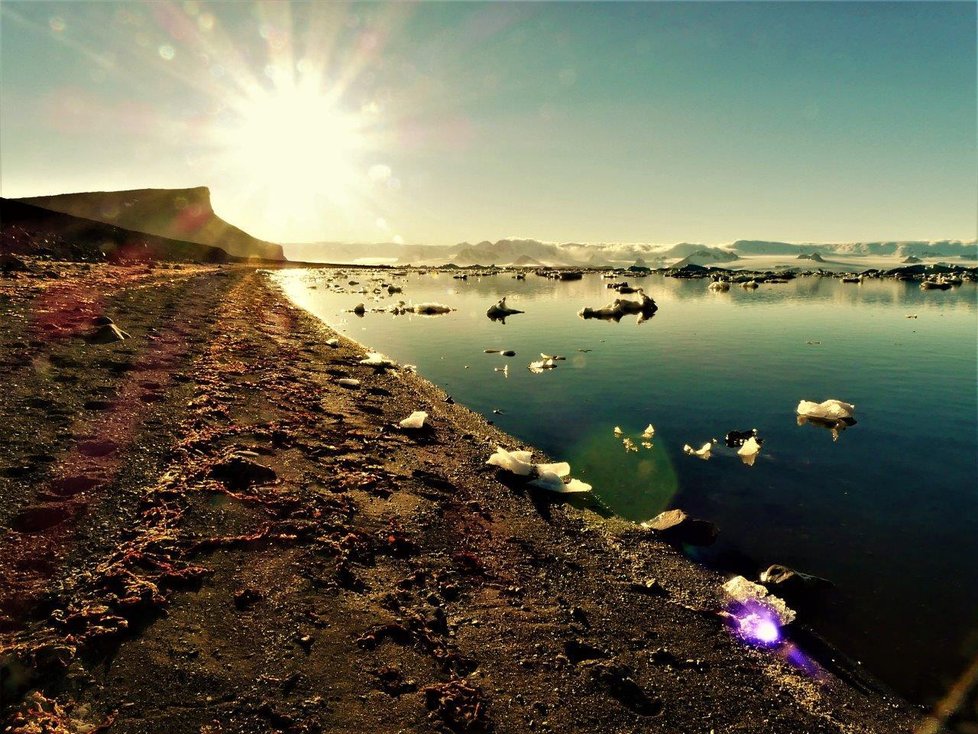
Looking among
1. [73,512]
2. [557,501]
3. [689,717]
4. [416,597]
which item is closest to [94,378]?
[73,512]

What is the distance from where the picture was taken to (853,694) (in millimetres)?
5738

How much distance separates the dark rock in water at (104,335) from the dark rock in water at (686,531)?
17.8 meters

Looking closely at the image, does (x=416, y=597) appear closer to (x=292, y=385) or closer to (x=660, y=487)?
(x=660, y=487)

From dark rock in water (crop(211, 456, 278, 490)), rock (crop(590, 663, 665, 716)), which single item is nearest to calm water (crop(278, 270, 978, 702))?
rock (crop(590, 663, 665, 716))

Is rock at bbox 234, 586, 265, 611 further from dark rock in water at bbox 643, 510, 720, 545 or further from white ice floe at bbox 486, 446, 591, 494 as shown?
dark rock in water at bbox 643, 510, 720, 545

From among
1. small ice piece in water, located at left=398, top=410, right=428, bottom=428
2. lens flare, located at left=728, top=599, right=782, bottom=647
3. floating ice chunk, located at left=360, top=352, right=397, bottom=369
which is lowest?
lens flare, located at left=728, top=599, right=782, bottom=647

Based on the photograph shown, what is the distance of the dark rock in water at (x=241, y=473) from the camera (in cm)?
817

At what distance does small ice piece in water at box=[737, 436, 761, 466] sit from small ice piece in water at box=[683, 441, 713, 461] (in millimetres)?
799

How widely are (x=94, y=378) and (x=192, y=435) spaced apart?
476 centimetres

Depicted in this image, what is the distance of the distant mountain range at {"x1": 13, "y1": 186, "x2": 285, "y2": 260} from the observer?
123881 mm

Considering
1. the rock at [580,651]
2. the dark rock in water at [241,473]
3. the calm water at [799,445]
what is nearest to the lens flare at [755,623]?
the calm water at [799,445]

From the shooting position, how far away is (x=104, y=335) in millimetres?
15758

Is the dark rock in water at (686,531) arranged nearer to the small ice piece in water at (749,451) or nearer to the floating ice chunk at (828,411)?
the small ice piece in water at (749,451)

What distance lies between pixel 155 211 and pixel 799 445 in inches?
7530
